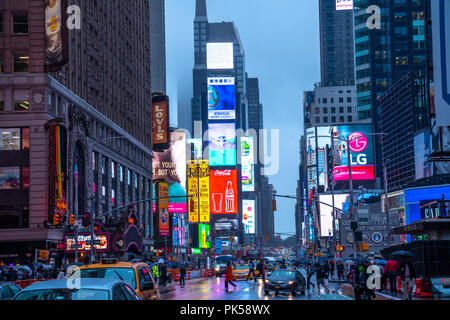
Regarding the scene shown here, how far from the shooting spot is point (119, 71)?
3757 inches

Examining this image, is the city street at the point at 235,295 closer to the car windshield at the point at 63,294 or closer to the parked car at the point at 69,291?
the parked car at the point at 69,291

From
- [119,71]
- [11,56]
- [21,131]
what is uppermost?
[119,71]

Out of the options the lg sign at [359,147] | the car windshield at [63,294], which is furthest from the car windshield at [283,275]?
the lg sign at [359,147]

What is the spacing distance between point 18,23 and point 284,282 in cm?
3876

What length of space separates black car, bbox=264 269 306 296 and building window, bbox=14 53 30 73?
34899 millimetres

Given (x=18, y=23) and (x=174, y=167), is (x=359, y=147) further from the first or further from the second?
(x=18, y=23)

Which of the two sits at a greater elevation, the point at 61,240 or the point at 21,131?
the point at 21,131

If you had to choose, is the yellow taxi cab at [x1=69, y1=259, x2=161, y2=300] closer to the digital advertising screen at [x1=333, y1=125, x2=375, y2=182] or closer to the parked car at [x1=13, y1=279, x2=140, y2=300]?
the parked car at [x1=13, y1=279, x2=140, y2=300]

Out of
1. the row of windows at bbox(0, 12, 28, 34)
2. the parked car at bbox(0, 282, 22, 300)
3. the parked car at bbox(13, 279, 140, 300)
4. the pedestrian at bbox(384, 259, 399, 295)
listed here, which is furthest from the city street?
the row of windows at bbox(0, 12, 28, 34)

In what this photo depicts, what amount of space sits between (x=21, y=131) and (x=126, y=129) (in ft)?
116

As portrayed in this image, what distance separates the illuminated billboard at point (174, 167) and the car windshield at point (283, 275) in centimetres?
10239
